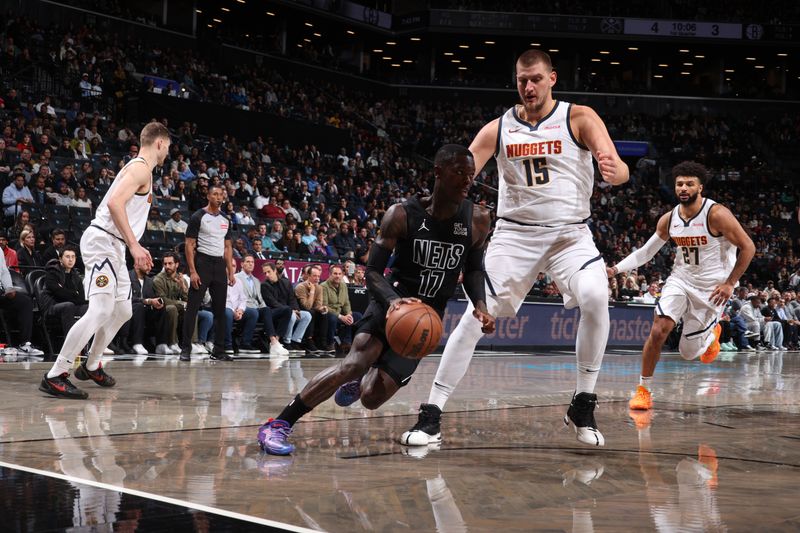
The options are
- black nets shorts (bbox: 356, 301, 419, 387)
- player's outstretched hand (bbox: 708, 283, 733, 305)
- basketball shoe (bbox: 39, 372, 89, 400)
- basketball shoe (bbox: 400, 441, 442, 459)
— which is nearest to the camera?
basketball shoe (bbox: 400, 441, 442, 459)

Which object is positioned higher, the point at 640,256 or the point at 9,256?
the point at 640,256

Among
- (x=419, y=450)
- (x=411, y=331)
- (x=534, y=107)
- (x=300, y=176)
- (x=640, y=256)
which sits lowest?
(x=419, y=450)

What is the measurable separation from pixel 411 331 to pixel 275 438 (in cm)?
91

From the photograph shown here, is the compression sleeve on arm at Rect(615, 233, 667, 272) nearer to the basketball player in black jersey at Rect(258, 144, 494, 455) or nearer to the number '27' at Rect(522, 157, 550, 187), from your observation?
the number '27' at Rect(522, 157, 550, 187)

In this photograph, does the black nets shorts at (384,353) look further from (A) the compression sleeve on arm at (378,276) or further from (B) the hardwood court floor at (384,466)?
(B) the hardwood court floor at (384,466)

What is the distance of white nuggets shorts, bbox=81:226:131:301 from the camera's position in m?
6.87

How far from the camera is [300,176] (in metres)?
23.6

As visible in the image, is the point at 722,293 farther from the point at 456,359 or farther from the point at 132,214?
the point at 132,214

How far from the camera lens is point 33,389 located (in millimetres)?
7223

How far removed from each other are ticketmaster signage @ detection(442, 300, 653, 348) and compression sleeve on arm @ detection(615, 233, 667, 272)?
731cm

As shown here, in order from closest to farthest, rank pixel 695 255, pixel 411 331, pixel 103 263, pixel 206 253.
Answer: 1. pixel 411 331
2. pixel 103 263
3. pixel 695 255
4. pixel 206 253

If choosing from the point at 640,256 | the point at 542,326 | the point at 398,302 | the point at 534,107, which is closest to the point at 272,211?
the point at 542,326

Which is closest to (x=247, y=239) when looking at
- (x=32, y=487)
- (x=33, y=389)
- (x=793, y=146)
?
(x=33, y=389)

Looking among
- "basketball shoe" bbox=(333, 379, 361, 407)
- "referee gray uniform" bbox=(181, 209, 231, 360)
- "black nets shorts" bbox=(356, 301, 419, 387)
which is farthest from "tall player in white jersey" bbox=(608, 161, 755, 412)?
"referee gray uniform" bbox=(181, 209, 231, 360)
